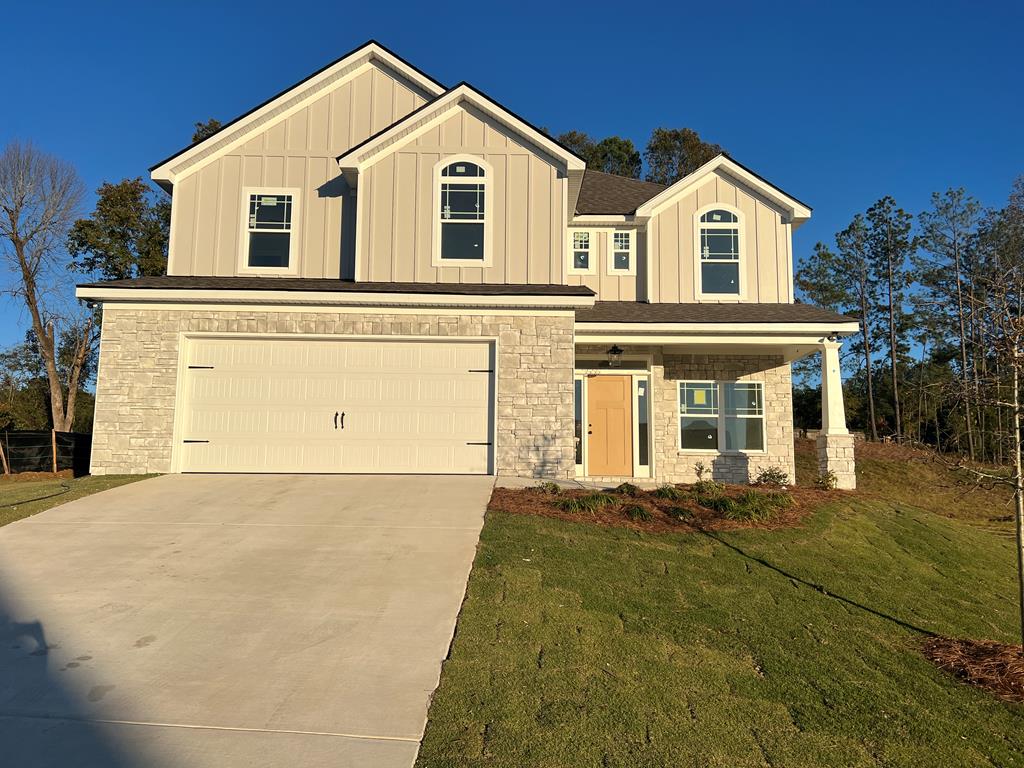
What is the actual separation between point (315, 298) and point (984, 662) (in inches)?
378

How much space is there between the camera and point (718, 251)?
13.3m

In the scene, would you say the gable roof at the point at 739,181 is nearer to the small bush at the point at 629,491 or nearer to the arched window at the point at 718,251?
the arched window at the point at 718,251

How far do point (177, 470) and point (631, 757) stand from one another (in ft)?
30.9

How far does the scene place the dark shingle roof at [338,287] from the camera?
415 inches

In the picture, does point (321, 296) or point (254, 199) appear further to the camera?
point (254, 199)

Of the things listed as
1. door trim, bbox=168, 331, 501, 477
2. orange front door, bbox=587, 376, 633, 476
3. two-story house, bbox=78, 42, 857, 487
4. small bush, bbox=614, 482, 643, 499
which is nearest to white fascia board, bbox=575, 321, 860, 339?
two-story house, bbox=78, 42, 857, 487

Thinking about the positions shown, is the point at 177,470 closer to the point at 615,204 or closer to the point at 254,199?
the point at 254,199

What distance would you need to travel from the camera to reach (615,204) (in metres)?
14.0

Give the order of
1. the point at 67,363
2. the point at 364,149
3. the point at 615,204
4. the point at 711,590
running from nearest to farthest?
the point at 711,590 → the point at 364,149 → the point at 615,204 → the point at 67,363

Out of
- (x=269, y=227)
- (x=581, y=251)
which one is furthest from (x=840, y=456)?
(x=269, y=227)

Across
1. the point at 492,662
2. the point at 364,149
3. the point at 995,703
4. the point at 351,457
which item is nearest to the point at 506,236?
the point at 364,149

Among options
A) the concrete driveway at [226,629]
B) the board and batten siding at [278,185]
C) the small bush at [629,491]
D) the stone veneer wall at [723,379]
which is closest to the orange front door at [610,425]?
the stone veneer wall at [723,379]

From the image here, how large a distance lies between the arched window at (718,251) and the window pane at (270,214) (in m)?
8.35

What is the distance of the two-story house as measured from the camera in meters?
10.5
